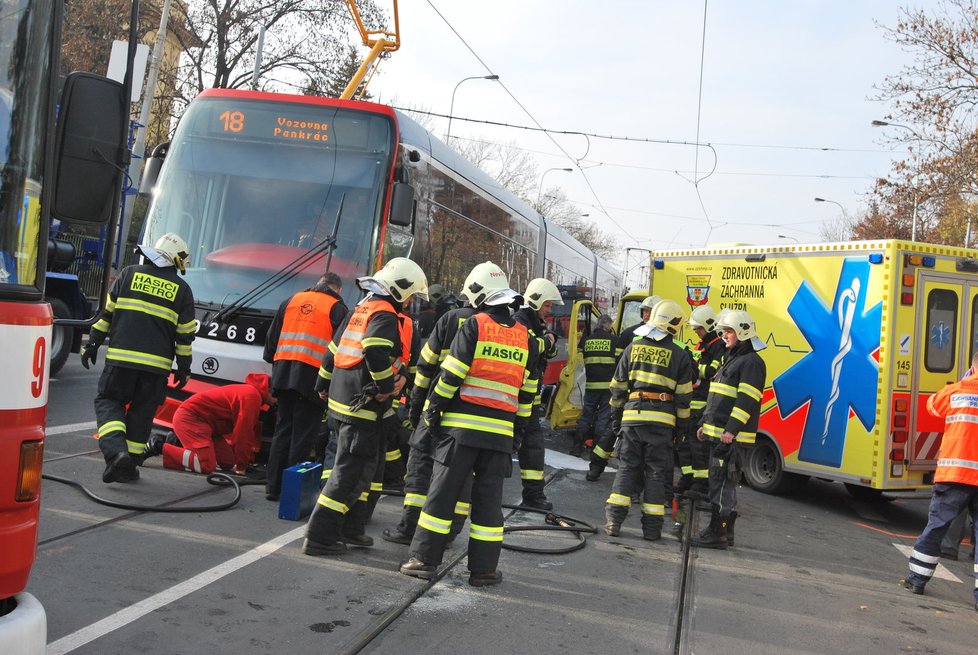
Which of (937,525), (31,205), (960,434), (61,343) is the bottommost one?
(937,525)

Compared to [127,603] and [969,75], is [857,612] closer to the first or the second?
[127,603]

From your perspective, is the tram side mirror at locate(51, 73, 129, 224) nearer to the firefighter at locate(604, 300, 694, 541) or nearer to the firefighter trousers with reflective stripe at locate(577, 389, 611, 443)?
the firefighter at locate(604, 300, 694, 541)

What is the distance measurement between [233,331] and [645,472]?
12.5ft

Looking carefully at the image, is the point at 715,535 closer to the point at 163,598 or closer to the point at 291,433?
the point at 291,433

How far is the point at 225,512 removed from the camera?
6.45 meters

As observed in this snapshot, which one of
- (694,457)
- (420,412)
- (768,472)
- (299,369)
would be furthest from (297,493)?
(768,472)

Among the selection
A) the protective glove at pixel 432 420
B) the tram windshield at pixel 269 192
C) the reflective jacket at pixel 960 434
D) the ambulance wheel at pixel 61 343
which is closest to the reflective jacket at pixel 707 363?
the reflective jacket at pixel 960 434

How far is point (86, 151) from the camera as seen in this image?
10.0ft

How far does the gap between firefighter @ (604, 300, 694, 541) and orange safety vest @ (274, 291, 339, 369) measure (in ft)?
8.58

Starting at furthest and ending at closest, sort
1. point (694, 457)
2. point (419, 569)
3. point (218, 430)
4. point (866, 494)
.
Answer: point (866, 494) → point (694, 457) → point (218, 430) → point (419, 569)

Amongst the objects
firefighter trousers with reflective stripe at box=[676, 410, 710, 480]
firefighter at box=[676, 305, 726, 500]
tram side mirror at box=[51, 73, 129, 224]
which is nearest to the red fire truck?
tram side mirror at box=[51, 73, 129, 224]

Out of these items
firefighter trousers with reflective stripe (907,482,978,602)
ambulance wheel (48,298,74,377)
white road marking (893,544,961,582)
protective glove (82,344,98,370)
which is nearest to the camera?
firefighter trousers with reflective stripe (907,482,978,602)

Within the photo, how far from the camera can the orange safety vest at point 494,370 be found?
559cm

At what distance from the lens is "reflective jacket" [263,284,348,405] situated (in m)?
7.12
